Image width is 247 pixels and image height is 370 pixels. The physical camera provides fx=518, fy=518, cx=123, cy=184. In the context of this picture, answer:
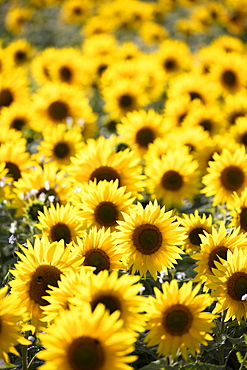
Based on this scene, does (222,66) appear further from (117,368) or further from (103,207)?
(117,368)

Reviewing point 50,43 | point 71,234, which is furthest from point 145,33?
point 71,234

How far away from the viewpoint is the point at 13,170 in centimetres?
432

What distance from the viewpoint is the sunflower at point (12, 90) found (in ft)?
19.7

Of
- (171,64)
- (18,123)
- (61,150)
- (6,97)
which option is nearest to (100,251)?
(61,150)

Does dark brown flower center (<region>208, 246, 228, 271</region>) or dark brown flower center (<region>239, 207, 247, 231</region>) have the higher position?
dark brown flower center (<region>239, 207, 247, 231</region>)

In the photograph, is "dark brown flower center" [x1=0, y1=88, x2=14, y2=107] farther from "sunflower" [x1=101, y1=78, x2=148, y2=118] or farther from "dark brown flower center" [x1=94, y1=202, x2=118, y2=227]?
"dark brown flower center" [x1=94, y1=202, x2=118, y2=227]

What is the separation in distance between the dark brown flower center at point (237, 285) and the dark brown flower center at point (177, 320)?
1.32 feet

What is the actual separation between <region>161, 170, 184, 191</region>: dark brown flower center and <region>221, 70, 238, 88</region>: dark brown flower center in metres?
2.63

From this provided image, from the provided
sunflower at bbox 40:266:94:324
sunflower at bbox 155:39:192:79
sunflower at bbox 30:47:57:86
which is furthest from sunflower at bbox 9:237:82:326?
sunflower at bbox 155:39:192:79

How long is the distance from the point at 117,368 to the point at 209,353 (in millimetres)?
1096

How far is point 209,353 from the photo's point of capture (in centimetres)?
301

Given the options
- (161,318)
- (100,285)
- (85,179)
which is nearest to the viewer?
(100,285)

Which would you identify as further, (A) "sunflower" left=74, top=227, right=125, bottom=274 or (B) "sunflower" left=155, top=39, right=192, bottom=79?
(B) "sunflower" left=155, top=39, right=192, bottom=79

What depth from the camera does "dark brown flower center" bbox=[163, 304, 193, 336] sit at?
243cm
